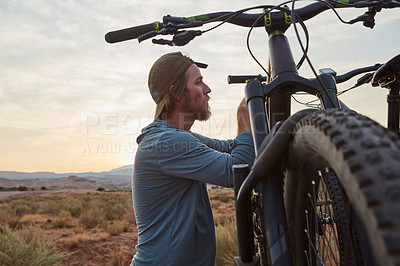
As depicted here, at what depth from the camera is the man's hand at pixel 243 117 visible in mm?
1538

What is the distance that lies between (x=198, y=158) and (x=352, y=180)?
3.49 feet

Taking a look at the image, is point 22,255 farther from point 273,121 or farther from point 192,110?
point 273,121

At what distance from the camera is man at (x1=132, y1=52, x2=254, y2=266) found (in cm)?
156

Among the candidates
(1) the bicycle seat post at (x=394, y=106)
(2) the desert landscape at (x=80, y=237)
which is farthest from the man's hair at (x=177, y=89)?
(2) the desert landscape at (x=80, y=237)

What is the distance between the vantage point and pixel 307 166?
896 millimetres

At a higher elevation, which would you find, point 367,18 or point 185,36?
point 367,18

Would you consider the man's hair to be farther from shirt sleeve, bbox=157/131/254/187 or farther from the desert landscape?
the desert landscape

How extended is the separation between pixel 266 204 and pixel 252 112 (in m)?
0.43

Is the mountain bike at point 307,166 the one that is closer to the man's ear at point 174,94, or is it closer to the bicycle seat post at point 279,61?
the bicycle seat post at point 279,61

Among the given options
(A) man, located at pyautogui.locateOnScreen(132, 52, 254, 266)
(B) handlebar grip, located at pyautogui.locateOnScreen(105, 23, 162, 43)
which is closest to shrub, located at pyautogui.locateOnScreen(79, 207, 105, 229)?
(A) man, located at pyautogui.locateOnScreen(132, 52, 254, 266)

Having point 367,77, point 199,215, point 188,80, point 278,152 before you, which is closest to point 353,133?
point 278,152

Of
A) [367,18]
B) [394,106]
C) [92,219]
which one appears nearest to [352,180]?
[367,18]

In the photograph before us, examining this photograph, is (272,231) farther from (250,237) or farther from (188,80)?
(188,80)

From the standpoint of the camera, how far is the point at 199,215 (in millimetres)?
1752
